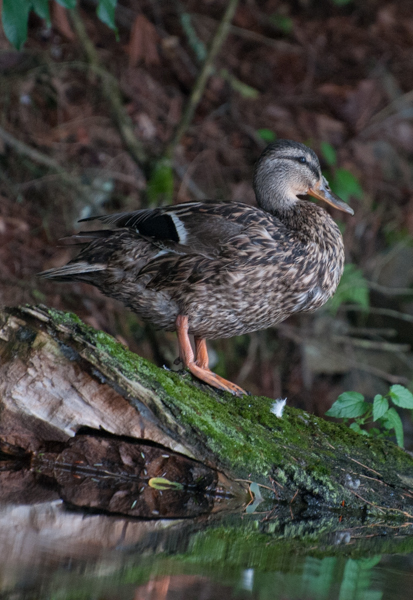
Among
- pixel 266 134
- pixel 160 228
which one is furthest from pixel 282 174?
pixel 266 134

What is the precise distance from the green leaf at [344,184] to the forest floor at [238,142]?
14mm

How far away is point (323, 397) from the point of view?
6.89m

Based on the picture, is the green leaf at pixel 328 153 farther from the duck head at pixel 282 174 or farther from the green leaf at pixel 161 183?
the duck head at pixel 282 174

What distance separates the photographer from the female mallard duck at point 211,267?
11.3 ft

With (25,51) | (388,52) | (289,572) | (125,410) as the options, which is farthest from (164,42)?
(289,572)

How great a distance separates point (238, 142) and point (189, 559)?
586cm

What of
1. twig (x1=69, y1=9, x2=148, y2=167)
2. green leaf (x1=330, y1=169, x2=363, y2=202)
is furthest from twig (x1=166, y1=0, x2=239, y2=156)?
green leaf (x1=330, y1=169, x2=363, y2=202)

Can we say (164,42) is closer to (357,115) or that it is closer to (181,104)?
(181,104)

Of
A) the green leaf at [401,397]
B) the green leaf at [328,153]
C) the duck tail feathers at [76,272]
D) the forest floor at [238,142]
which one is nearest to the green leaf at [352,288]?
the forest floor at [238,142]

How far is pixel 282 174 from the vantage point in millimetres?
4066

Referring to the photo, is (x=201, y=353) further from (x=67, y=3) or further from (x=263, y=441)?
(x=67, y=3)

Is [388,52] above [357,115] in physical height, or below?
above

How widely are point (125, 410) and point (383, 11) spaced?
7.74 m

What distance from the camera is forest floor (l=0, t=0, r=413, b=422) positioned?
595 cm
